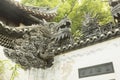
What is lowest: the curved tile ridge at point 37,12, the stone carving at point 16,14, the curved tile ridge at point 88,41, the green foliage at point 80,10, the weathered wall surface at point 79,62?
the weathered wall surface at point 79,62

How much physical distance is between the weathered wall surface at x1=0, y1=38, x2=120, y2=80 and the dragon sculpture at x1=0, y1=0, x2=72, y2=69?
29cm

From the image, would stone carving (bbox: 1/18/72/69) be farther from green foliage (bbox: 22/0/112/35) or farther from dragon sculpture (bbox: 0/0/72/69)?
green foliage (bbox: 22/0/112/35)

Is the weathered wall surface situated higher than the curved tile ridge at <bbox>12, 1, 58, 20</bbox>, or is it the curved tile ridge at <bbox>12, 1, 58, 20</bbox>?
the curved tile ridge at <bbox>12, 1, 58, 20</bbox>

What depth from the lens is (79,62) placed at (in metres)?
6.14

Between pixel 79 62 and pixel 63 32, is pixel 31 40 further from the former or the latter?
pixel 79 62

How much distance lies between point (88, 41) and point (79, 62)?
75cm

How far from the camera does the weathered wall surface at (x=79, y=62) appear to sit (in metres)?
5.41

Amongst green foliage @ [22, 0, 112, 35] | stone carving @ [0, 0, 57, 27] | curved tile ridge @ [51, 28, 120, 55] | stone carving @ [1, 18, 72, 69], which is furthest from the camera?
green foliage @ [22, 0, 112, 35]

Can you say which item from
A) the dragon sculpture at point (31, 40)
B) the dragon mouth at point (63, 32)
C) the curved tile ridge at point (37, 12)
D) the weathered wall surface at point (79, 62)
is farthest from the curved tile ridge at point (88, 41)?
the curved tile ridge at point (37, 12)

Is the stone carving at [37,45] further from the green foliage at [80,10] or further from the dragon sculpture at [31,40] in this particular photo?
the green foliage at [80,10]

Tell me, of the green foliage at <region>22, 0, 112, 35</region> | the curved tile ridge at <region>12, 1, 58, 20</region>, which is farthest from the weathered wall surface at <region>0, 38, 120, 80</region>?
the green foliage at <region>22, 0, 112, 35</region>

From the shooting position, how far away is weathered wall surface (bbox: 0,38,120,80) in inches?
213

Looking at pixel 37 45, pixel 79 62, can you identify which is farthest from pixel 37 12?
pixel 79 62

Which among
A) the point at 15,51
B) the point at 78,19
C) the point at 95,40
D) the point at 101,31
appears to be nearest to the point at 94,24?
the point at 101,31
